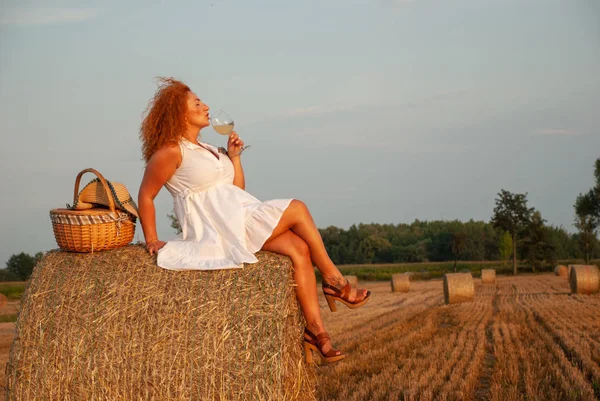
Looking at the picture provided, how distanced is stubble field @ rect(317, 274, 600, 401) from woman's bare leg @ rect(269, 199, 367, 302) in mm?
1909

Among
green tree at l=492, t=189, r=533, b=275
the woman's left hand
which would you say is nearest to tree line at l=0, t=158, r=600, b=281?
green tree at l=492, t=189, r=533, b=275

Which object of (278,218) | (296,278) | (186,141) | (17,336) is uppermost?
(186,141)

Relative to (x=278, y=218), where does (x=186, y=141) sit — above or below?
above

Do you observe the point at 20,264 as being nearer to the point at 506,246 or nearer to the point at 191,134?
the point at 506,246

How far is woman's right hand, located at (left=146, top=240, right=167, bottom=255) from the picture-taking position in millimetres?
5199

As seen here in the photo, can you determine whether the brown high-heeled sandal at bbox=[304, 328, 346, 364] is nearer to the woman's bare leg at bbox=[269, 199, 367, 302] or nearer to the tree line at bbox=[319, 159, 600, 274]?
the woman's bare leg at bbox=[269, 199, 367, 302]

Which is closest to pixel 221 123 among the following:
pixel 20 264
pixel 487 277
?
pixel 487 277

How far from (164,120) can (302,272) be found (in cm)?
164

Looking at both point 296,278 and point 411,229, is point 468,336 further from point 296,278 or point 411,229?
point 411,229

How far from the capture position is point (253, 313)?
A: 4.65m

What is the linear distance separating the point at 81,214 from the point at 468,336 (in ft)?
25.0

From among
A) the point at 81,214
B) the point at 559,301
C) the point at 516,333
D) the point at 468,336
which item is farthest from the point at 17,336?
the point at 559,301

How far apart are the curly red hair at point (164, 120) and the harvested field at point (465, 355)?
119 inches

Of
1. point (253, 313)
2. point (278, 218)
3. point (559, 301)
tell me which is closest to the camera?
point (253, 313)
